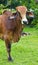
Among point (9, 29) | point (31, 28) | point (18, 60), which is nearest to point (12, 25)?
point (9, 29)

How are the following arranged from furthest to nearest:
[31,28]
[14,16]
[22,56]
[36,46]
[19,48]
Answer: [31,28] → [36,46] → [19,48] → [22,56] → [14,16]

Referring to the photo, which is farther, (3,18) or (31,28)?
(31,28)

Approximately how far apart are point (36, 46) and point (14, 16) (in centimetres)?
299

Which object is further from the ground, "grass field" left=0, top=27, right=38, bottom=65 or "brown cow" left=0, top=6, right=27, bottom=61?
"brown cow" left=0, top=6, right=27, bottom=61

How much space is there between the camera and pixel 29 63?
7938 millimetres

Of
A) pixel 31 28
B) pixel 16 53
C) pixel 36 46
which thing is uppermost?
pixel 16 53

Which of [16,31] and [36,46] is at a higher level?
[16,31]

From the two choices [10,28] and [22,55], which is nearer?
[10,28]

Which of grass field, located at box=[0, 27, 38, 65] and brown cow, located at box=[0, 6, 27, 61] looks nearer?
brown cow, located at box=[0, 6, 27, 61]

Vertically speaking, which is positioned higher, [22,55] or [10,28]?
[10,28]

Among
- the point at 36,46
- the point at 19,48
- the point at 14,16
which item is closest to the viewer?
the point at 14,16

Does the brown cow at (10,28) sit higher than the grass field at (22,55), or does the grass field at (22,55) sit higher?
the brown cow at (10,28)

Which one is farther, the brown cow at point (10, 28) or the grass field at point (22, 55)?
the grass field at point (22, 55)

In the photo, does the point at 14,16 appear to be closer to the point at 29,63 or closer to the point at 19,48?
the point at 29,63
